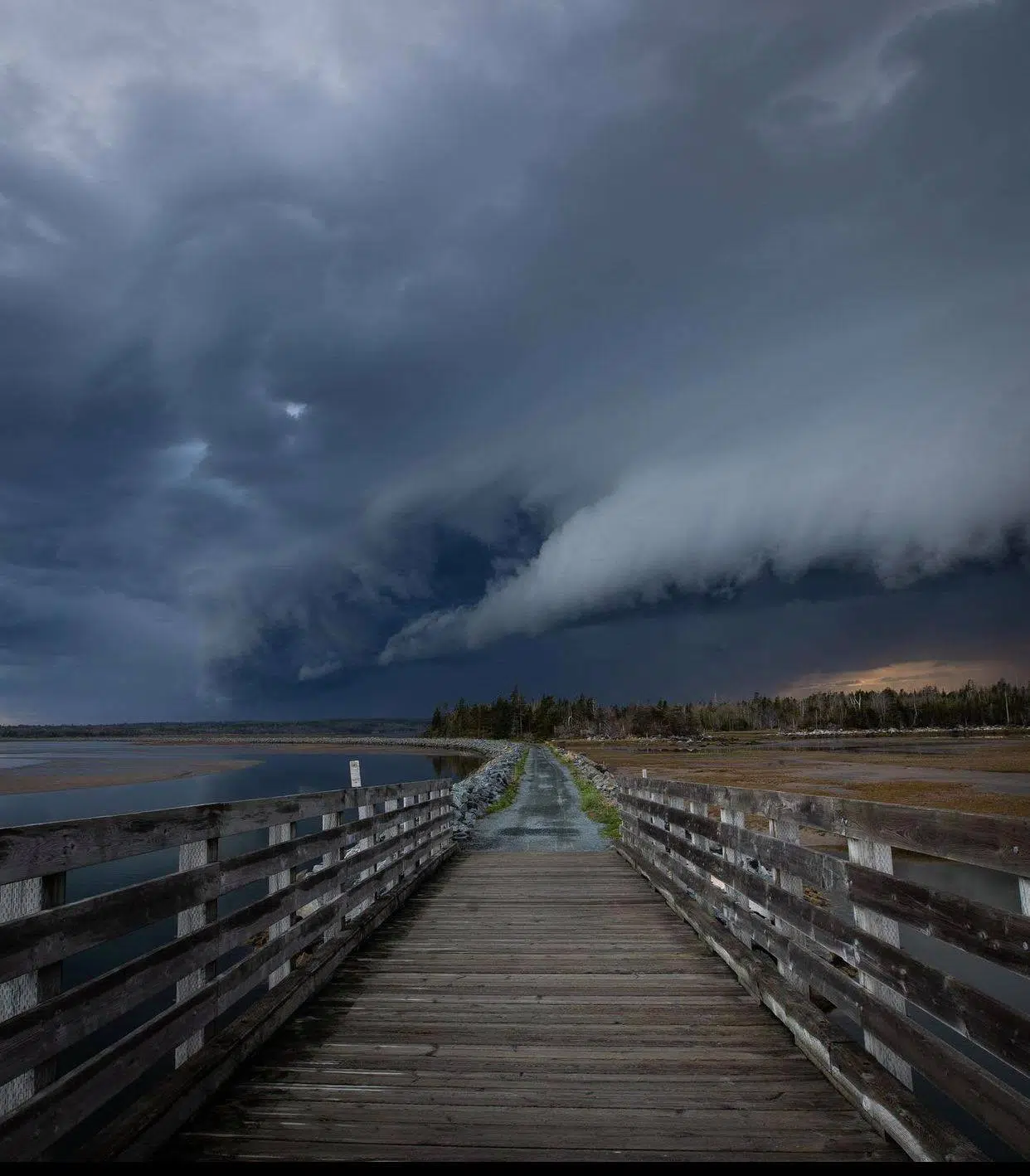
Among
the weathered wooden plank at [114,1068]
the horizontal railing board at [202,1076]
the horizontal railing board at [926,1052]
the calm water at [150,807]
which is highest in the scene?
the weathered wooden plank at [114,1068]

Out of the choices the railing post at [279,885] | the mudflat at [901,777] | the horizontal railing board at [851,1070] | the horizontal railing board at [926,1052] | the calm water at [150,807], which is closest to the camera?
the horizontal railing board at [926,1052]

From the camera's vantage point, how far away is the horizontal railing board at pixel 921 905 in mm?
2645

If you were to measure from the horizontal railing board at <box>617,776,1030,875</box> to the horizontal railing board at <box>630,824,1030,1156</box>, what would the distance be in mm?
717

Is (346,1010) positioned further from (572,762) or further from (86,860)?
(572,762)

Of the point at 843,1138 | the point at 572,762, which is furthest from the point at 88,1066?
the point at 572,762

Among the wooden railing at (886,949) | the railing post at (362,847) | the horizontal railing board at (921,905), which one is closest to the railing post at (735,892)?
the wooden railing at (886,949)

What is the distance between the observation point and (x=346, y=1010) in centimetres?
523

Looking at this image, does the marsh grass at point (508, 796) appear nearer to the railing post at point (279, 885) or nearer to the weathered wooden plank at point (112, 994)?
the railing post at point (279, 885)

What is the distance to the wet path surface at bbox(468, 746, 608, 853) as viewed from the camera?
1484 centimetres

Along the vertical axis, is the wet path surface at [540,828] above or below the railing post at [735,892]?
below

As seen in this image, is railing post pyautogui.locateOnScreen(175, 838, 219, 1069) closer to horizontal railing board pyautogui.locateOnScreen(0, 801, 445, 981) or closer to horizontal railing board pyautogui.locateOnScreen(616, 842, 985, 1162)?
horizontal railing board pyautogui.locateOnScreen(0, 801, 445, 981)

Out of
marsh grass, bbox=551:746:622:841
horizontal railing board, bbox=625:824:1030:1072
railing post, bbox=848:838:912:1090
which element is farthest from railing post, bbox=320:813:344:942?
marsh grass, bbox=551:746:622:841

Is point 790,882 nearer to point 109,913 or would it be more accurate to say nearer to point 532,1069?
point 532,1069

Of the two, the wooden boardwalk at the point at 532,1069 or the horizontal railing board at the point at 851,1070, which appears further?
the wooden boardwalk at the point at 532,1069
